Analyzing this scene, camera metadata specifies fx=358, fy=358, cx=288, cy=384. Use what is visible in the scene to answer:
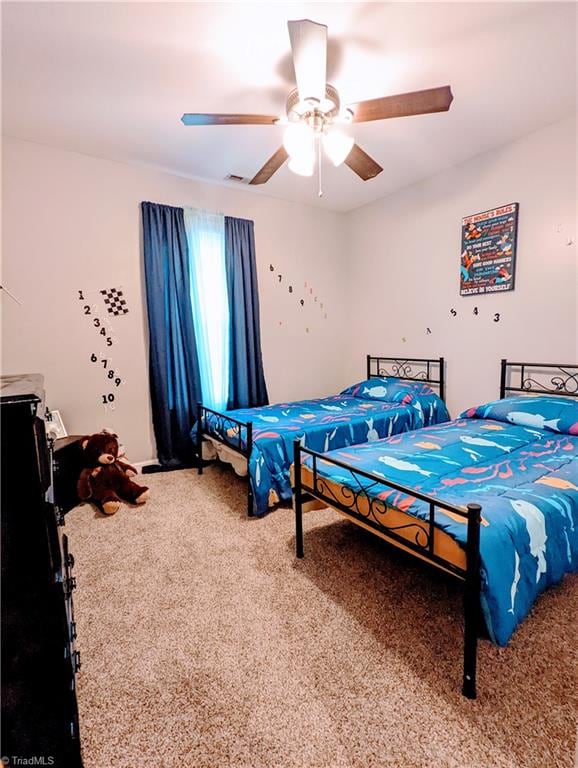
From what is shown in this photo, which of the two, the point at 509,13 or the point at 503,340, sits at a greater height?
the point at 509,13

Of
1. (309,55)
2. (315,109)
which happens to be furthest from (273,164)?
(309,55)

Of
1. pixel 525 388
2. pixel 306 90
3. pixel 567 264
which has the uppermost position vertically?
pixel 306 90

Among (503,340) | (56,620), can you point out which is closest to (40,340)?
(56,620)

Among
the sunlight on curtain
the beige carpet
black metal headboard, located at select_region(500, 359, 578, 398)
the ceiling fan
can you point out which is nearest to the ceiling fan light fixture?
the ceiling fan

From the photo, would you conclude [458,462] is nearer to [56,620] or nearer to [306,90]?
[56,620]

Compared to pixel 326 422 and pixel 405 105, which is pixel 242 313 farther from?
pixel 405 105

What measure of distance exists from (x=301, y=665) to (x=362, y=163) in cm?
273

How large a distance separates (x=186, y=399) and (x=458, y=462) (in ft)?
8.27

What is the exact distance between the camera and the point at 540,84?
2264mm

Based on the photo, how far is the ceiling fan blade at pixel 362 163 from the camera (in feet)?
7.23

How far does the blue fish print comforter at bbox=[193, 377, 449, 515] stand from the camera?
8.53 ft

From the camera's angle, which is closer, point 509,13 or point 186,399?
point 509,13

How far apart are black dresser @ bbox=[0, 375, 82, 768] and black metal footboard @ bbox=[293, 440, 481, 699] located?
1.19 meters

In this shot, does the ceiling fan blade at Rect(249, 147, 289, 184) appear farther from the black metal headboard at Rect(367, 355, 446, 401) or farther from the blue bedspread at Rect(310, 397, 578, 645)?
the black metal headboard at Rect(367, 355, 446, 401)
